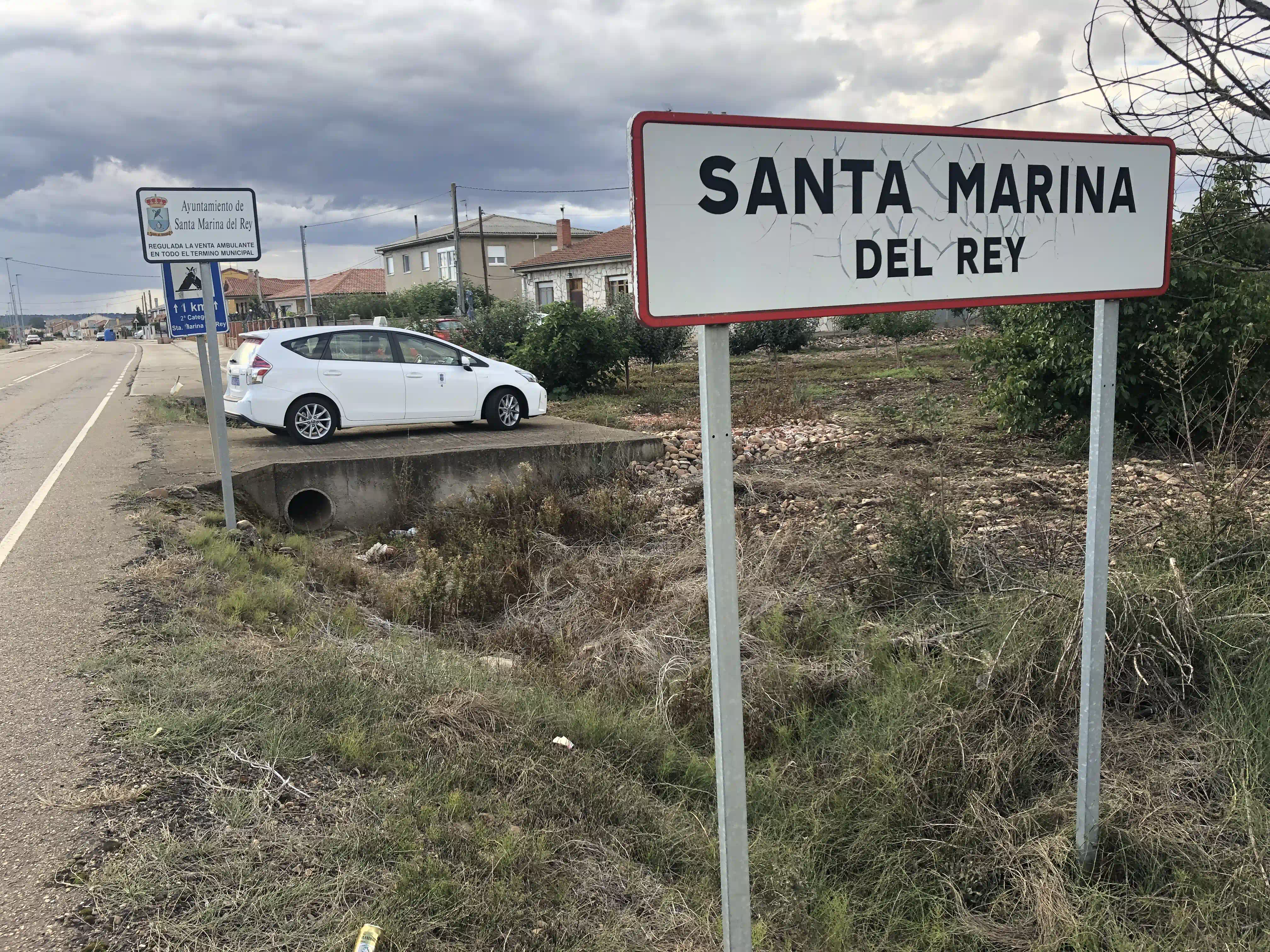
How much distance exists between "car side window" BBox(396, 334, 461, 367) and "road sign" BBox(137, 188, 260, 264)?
4696 mm

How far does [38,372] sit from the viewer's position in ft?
109

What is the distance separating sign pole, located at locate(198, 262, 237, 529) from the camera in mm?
7664

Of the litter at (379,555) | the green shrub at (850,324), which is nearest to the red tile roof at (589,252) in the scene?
the green shrub at (850,324)

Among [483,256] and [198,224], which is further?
[483,256]

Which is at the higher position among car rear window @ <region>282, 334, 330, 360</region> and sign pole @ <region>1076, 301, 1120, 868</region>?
car rear window @ <region>282, 334, 330, 360</region>

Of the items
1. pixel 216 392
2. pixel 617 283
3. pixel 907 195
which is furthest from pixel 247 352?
pixel 617 283

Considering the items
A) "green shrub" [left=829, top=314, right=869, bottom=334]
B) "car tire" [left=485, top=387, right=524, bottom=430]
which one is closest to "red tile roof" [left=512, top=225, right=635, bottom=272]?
"green shrub" [left=829, top=314, right=869, bottom=334]

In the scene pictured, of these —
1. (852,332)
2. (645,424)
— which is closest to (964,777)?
(645,424)

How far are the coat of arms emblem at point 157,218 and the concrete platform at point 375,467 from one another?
9.11ft

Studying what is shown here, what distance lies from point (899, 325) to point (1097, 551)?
70.4 ft

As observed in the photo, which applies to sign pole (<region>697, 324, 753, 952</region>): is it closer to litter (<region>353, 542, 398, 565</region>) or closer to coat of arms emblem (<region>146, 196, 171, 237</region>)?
coat of arms emblem (<region>146, 196, 171, 237</region>)

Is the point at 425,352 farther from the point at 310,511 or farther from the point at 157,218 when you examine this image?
the point at 157,218

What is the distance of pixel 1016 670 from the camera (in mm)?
4008

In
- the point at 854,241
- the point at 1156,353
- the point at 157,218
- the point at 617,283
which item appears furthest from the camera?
the point at 617,283
